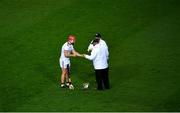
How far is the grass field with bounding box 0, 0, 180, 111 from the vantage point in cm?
1901

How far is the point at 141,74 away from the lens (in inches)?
839

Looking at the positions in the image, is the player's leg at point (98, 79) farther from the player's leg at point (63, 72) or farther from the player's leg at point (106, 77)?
the player's leg at point (63, 72)

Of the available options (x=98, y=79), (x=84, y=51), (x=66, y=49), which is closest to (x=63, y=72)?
(x=66, y=49)

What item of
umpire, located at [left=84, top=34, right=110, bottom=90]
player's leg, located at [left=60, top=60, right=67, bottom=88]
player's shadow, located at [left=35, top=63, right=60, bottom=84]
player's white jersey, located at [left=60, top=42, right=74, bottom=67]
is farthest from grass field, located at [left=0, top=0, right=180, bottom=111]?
player's white jersey, located at [left=60, top=42, right=74, bottom=67]

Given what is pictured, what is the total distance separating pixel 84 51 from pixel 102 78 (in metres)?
4.09

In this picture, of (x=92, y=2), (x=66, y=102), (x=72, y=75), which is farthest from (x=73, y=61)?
(x=92, y=2)

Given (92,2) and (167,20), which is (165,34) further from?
(92,2)

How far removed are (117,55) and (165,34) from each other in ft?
10.2

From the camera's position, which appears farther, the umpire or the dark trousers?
the dark trousers

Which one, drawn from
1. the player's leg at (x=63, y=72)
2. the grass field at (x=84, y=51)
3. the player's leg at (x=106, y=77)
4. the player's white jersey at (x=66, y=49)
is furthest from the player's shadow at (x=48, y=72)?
the player's leg at (x=106, y=77)

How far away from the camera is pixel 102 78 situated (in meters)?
19.9

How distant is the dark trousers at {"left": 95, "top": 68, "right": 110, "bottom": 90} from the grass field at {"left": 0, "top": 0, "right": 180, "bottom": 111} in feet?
0.84

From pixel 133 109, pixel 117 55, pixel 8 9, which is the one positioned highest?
pixel 8 9

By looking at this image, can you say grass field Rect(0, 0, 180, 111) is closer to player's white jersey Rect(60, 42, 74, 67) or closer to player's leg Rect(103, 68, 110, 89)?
player's leg Rect(103, 68, 110, 89)
